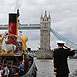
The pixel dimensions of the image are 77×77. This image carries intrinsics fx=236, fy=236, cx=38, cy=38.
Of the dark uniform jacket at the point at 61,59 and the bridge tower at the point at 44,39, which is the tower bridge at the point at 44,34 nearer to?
the bridge tower at the point at 44,39

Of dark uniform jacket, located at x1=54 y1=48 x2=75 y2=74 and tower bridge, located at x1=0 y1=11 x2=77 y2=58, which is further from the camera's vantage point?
tower bridge, located at x1=0 y1=11 x2=77 y2=58

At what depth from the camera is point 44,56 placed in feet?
229

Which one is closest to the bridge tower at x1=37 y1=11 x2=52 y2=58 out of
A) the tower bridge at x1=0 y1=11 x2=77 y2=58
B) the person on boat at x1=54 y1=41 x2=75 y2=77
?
the tower bridge at x1=0 y1=11 x2=77 y2=58

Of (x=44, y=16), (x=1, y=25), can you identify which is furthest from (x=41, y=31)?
(x=1, y=25)

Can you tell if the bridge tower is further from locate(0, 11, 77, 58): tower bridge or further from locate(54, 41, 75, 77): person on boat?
locate(54, 41, 75, 77): person on boat

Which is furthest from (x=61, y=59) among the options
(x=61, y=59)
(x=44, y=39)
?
(x=44, y=39)

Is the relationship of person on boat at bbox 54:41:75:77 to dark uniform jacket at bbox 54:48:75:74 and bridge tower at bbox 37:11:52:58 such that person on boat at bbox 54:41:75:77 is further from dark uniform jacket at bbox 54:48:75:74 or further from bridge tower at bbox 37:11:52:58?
bridge tower at bbox 37:11:52:58

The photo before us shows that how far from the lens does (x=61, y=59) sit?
5027mm

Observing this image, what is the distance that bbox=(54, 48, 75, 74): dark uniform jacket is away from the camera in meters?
4.96

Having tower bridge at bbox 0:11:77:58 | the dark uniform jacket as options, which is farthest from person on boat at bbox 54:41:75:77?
tower bridge at bbox 0:11:77:58

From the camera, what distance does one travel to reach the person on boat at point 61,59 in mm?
4961

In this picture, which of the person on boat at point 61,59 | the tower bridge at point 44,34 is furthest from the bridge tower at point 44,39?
the person on boat at point 61,59

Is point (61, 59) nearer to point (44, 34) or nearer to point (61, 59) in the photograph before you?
point (61, 59)

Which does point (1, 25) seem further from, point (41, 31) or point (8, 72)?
point (8, 72)
